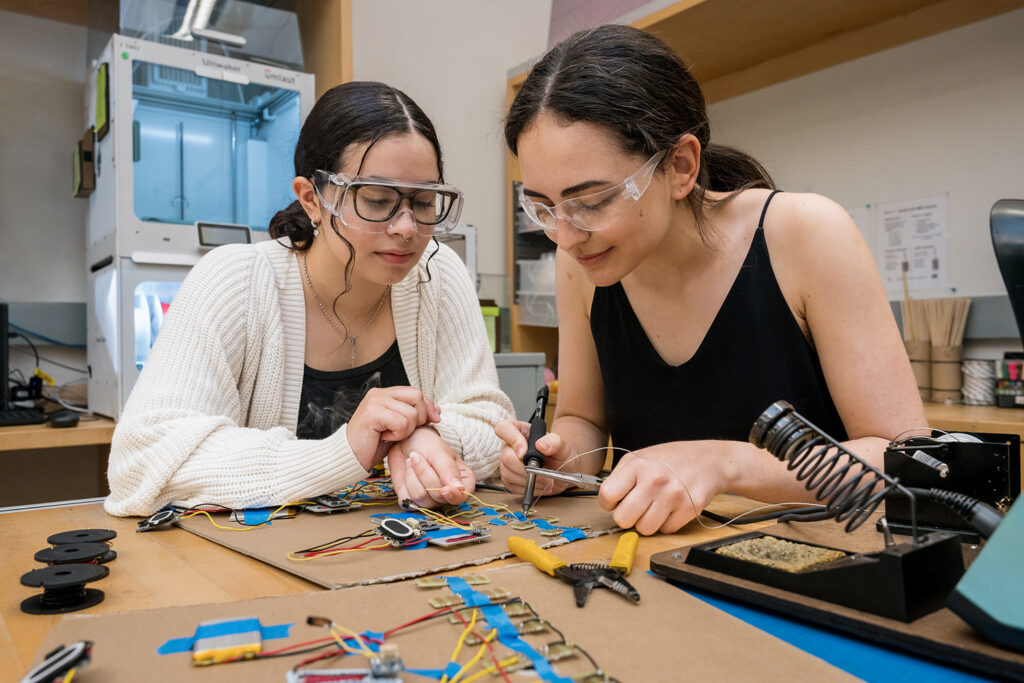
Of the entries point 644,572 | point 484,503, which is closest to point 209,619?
point 644,572

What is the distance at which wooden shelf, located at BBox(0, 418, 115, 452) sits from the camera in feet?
6.12

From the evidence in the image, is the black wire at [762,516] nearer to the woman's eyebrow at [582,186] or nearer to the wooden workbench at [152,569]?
the wooden workbench at [152,569]

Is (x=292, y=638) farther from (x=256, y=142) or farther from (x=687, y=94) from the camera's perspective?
(x=256, y=142)

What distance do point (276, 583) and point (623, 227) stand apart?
0.59 m

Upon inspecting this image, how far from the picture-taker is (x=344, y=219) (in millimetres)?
1188

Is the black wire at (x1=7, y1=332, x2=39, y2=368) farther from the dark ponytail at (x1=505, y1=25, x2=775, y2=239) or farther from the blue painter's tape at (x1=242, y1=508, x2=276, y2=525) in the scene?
the dark ponytail at (x1=505, y1=25, x2=775, y2=239)

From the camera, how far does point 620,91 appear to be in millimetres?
935

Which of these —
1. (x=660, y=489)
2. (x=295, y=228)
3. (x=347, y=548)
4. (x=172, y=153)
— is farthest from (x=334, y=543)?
(x=172, y=153)

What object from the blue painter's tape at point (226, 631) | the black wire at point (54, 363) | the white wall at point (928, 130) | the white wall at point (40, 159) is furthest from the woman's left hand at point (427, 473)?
the white wall at point (40, 159)

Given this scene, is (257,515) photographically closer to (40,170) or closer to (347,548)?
(347,548)

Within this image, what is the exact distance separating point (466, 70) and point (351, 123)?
2.15 metres

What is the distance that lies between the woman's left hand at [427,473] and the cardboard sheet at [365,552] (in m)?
0.04

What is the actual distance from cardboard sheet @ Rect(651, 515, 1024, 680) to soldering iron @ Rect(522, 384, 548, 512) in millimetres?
268

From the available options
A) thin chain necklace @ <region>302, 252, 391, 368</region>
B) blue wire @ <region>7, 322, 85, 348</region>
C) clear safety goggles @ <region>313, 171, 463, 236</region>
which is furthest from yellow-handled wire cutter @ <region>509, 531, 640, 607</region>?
blue wire @ <region>7, 322, 85, 348</region>
